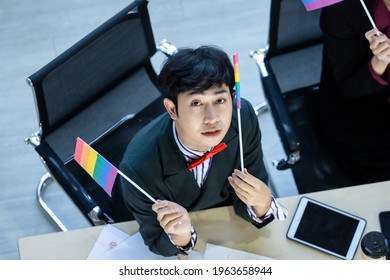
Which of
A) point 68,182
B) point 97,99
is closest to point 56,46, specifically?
point 97,99

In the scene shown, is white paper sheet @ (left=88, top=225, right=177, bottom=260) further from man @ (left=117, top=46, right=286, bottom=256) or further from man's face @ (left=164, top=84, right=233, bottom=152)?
man's face @ (left=164, top=84, right=233, bottom=152)

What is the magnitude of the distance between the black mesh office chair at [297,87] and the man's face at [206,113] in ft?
2.10

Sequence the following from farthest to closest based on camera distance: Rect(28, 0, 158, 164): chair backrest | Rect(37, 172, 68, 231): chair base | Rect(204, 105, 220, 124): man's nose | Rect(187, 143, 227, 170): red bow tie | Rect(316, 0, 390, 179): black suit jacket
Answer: Rect(37, 172, 68, 231): chair base < Rect(316, 0, 390, 179): black suit jacket < Rect(28, 0, 158, 164): chair backrest < Rect(187, 143, 227, 170): red bow tie < Rect(204, 105, 220, 124): man's nose

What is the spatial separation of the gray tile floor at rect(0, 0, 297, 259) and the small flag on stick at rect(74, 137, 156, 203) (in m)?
1.22

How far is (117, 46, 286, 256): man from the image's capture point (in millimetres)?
1686

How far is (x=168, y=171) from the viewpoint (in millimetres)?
1865

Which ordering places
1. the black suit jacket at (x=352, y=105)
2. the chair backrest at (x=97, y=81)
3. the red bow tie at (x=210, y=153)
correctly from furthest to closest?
the black suit jacket at (x=352, y=105), the chair backrest at (x=97, y=81), the red bow tie at (x=210, y=153)

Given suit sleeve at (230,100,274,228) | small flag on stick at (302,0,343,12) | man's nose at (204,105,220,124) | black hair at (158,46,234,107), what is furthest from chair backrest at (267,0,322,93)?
man's nose at (204,105,220,124)

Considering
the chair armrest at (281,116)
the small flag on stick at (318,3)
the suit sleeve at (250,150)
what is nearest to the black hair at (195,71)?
the suit sleeve at (250,150)

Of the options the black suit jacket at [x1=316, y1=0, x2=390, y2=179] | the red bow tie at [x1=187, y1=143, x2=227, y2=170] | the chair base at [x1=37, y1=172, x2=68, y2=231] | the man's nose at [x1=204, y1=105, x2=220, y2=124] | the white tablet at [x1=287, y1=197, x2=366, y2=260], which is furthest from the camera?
the chair base at [x1=37, y1=172, x2=68, y2=231]

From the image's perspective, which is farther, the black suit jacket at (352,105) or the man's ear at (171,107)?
the black suit jacket at (352,105)

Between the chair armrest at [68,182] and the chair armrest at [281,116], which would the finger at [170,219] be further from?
the chair armrest at [281,116]

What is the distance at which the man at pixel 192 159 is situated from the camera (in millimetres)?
1686
